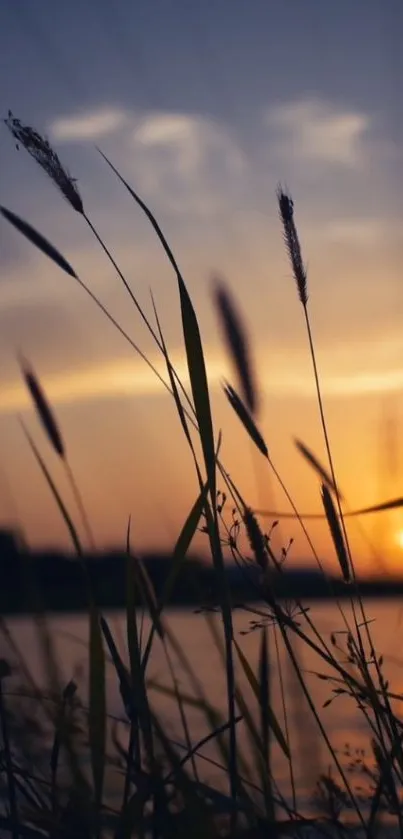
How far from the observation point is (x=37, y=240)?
6.32ft

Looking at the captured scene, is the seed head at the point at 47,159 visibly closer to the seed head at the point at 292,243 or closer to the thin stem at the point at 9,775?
the seed head at the point at 292,243

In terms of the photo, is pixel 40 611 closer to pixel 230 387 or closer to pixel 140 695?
pixel 140 695

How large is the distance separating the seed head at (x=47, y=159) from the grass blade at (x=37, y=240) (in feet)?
0.29

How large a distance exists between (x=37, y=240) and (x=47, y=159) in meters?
0.16

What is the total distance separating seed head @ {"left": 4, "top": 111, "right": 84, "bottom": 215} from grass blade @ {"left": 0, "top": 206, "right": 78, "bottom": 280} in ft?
0.29

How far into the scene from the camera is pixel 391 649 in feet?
10.7

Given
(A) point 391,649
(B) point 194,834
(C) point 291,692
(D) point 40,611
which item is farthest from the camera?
(A) point 391,649

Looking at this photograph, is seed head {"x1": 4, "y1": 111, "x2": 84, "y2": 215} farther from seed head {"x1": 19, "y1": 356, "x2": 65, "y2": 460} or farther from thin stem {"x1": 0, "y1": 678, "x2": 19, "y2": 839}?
thin stem {"x1": 0, "y1": 678, "x2": 19, "y2": 839}

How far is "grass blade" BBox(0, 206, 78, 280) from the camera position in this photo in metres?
1.90

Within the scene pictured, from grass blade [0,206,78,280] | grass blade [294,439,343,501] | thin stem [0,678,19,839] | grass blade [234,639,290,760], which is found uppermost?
grass blade [0,206,78,280]

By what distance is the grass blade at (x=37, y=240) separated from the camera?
1900mm

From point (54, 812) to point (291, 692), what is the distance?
0.81 metres

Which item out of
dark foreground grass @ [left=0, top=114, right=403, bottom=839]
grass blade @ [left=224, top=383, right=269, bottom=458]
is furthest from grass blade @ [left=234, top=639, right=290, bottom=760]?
grass blade @ [left=224, top=383, right=269, bottom=458]

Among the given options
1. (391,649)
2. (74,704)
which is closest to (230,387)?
(74,704)
